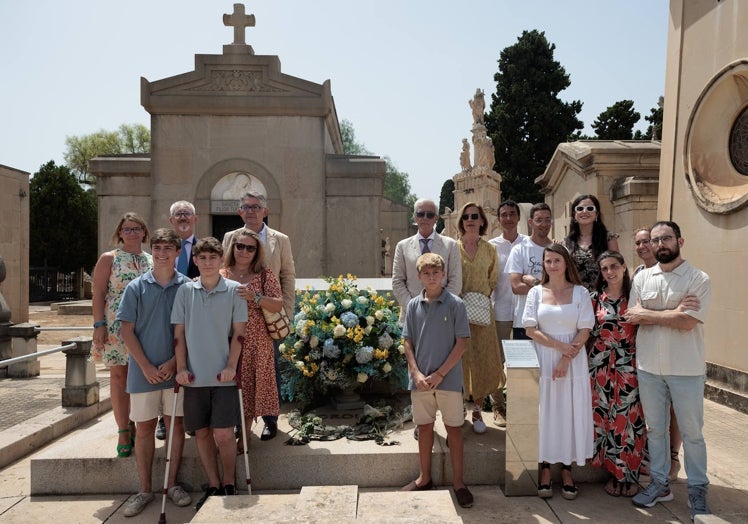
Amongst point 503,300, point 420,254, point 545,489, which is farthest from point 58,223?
point 545,489

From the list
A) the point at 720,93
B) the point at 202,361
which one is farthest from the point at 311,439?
the point at 720,93

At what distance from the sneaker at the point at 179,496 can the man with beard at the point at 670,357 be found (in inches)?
133

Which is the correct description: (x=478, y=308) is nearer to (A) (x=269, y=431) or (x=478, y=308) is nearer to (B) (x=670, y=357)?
(B) (x=670, y=357)

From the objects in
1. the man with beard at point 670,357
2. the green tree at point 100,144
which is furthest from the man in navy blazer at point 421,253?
the green tree at point 100,144

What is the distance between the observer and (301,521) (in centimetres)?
294

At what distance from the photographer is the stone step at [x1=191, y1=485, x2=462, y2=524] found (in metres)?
2.96

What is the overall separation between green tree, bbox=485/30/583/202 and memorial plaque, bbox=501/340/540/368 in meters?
31.4

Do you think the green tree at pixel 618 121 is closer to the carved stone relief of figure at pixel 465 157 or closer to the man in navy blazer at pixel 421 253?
the carved stone relief of figure at pixel 465 157

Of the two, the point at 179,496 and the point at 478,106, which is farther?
the point at 478,106

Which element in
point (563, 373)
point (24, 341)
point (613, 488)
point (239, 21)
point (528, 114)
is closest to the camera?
point (563, 373)

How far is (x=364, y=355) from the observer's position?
16.6ft

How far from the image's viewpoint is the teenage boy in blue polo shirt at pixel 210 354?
3.88m

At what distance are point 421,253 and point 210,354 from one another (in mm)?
1989

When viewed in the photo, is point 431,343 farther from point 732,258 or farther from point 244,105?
point 244,105
